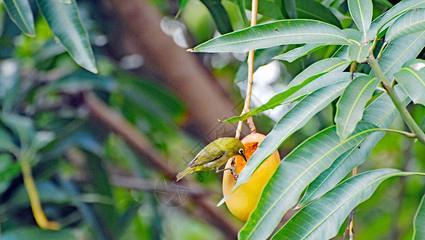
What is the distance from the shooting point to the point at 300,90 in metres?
0.72

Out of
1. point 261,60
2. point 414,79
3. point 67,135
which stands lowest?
point 67,135

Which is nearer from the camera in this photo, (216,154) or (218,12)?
(216,154)

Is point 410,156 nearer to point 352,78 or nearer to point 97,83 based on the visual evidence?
point 97,83

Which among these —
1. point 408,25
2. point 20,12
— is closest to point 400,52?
point 408,25

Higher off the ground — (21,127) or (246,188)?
(246,188)

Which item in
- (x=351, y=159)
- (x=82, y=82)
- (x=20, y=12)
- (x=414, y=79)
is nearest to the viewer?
(x=414, y=79)

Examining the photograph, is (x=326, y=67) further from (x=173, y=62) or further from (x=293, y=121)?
(x=173, y=62)

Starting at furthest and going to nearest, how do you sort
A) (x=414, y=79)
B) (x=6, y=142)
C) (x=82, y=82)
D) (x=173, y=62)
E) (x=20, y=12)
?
(x=173, y=62) < (x=82, y=82) < (x=6, y=142) < (x=20, y=12) < (x=414, y=79)

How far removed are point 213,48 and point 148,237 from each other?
121cm

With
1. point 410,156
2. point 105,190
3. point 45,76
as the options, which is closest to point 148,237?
point 105,190

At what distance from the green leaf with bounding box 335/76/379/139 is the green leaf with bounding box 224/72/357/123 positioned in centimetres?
2

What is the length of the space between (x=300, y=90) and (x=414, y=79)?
9 cm

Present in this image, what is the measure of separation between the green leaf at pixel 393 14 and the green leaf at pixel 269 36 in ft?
0.11

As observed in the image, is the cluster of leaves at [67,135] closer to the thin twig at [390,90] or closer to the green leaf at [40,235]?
the green leaf at [40,235]
